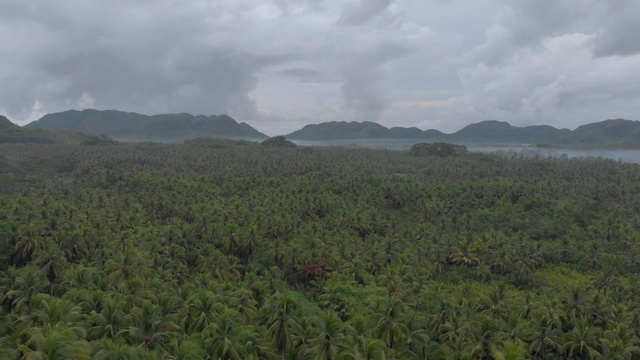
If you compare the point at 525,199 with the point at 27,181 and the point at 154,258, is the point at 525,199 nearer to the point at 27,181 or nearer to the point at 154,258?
the point at 154,258

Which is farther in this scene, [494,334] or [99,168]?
[99,168]

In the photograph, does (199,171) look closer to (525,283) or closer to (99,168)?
(99,168)

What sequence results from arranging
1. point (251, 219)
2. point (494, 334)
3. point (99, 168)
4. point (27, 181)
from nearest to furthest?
point (494, 334) < point (251, 219) < point (27, 181) < point (99, 168)

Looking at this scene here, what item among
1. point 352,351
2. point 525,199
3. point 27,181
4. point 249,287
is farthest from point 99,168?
point 352,351

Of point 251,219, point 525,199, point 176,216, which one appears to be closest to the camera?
point 251,219

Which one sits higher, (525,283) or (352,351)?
(352,351)

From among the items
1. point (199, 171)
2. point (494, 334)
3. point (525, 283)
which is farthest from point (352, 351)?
point (199, 171)
